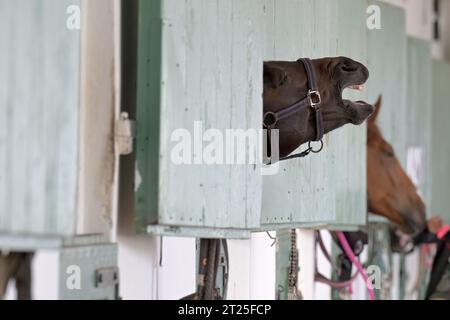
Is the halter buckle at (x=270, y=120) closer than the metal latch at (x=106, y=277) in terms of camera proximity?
No

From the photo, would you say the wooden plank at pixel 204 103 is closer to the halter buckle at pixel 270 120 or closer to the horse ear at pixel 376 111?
the halter buckle at pixel 270 120

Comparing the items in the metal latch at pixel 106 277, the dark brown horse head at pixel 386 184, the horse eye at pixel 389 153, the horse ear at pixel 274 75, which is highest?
the horse ear at pixel 274 75

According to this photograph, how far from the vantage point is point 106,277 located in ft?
8.21

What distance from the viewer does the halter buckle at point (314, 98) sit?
3.10 m

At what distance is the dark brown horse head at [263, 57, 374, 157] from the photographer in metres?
3.06

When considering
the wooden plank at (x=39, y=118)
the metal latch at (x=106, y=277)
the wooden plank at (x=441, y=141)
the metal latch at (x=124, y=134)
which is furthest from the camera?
the wooden plank at (x=441, y=141)

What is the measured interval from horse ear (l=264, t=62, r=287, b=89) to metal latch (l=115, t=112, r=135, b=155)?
2.11 ft

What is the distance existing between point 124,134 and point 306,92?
0.81m

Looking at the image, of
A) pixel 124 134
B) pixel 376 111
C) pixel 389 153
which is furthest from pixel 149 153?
pixel 389 153

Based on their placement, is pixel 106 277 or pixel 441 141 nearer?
pixel 106 277

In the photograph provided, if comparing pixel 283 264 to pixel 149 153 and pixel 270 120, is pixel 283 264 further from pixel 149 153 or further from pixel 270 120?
pixel 149 153

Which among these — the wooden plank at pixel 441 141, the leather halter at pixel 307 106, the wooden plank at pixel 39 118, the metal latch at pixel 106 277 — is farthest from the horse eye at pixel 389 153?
the wooden plank at pixel 39 118
